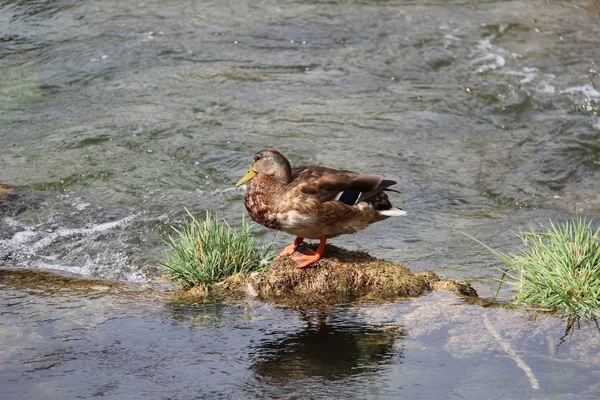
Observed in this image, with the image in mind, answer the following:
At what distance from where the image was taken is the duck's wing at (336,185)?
20.1 ft

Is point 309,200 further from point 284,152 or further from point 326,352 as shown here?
point 284,152

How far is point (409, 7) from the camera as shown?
15.8 m

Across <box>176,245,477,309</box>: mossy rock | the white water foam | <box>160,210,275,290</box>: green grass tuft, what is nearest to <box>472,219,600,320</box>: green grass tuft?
<box>176,245,477,309</box>: mossy rock

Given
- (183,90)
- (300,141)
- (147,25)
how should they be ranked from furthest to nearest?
(147,25) < (183,90) < (300,141)

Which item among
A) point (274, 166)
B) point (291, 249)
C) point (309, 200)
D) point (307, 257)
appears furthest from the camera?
point (291, 249)

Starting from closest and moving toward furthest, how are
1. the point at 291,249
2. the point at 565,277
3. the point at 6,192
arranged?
the point at 565,277, the point at 291,249, the point at 6,192

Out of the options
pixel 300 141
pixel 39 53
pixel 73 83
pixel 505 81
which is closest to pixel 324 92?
pixel 300 141

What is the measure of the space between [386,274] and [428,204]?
12.6 feet

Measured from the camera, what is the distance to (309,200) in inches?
238

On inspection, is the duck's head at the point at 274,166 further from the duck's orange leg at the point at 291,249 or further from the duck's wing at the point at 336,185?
the duck's orange leg at the point at 291,249

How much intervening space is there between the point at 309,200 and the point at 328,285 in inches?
24.1

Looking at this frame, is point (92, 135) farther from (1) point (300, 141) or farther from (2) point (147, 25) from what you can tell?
(2) point (147, 25)

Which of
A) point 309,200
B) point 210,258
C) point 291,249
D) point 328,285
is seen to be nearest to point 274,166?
point 309,200

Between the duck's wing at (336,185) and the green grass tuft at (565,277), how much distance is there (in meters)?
1.01
